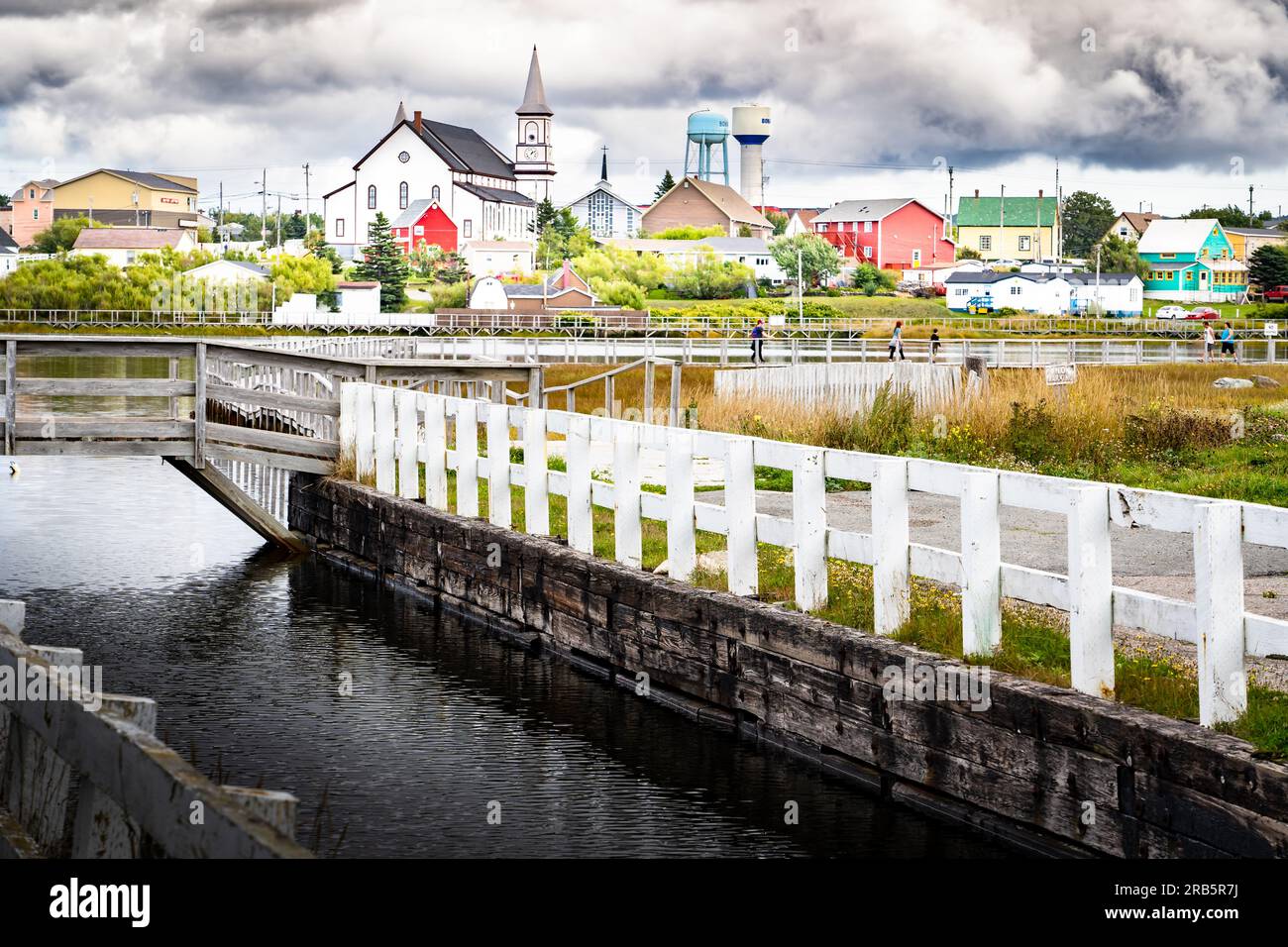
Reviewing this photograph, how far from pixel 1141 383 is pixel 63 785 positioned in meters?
29.0

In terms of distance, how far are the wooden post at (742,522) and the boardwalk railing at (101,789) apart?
18.0 feet

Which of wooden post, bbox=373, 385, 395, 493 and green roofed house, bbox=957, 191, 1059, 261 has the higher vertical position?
green roofed house, bbox=957, 191, 1059, 261

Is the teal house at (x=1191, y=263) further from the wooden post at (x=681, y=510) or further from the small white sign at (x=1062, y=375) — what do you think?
the wooden post at (x=681, y=510)

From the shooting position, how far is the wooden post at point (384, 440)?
1895cm

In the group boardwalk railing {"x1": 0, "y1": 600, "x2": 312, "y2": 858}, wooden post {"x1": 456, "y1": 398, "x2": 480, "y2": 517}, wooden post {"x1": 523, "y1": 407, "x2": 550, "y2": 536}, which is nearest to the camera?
boardwalk railing {"x1": 0, "y1": 600, "x2": 312, "y2": 858}

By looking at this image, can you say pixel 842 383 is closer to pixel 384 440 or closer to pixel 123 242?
pixel 384 440

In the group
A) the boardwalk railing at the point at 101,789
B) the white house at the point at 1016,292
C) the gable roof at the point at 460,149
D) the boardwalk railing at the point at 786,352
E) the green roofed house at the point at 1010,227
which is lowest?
the boardwalk railing at the point at 101,789

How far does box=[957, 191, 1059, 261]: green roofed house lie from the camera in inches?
7308

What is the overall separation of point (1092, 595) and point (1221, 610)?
2.88 feet

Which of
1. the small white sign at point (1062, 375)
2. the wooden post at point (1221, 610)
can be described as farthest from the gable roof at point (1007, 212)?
the wooden post at point (1221, 610)

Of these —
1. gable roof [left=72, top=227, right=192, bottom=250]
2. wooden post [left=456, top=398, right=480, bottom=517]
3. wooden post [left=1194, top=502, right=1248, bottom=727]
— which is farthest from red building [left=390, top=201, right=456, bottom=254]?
wooden post [left=1194, top=502, right=1248, bottom=727]

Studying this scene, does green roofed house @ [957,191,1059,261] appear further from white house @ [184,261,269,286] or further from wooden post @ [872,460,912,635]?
wooden post @ [872,460,912,635]

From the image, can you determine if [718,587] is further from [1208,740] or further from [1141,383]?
[1141,383]

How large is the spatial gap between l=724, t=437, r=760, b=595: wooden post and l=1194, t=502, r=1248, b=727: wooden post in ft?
13.4
